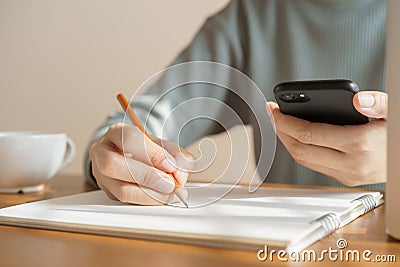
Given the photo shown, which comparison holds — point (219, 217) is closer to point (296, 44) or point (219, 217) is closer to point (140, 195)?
point (140, 195)

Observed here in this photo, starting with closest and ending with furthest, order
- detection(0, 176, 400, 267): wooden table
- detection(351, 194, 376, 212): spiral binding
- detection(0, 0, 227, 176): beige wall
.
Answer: detection(0, 176, 400, 267): wooden table → detection(351, 194, 376, 212): spiral binding → detection(0, 0, 227, 176): beige wall

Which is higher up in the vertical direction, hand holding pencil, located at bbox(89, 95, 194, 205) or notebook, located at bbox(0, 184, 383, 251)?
hand holding pencil, located at bbox(89, 95, 194, 205)

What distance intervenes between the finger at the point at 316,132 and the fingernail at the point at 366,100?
9 cm

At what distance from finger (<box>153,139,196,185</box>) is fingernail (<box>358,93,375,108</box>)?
0.73ft

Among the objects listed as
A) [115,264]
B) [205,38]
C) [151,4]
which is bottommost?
[115,264]

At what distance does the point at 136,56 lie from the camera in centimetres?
206

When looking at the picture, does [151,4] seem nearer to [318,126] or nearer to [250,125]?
[250,125]

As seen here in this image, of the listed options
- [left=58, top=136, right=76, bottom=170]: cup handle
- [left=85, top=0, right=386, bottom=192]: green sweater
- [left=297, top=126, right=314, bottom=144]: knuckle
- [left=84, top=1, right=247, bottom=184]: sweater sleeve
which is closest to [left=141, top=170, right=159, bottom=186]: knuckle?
[left=84, top=1, right=247, bottom=184]: sweater sleeve

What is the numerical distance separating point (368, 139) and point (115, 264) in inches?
18.3

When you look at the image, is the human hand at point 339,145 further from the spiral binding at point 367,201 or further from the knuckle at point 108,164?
the knuckle at point 108,164

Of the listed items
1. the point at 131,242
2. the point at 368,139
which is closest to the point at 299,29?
the point at 368,139

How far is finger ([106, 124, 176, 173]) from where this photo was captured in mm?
719

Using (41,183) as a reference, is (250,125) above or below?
above

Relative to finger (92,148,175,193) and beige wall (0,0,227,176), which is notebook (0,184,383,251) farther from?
beige wall (0,0,227,176)
